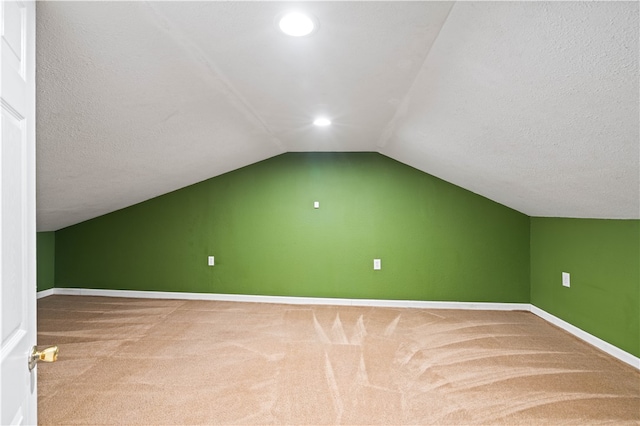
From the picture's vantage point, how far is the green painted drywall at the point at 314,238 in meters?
3.86

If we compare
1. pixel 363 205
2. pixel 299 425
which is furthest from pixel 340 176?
pixel 299 425

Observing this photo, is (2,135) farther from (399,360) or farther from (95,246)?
(95,246)

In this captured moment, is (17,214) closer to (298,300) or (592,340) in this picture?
(298,300)

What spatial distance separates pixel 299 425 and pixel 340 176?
2786 millimetres

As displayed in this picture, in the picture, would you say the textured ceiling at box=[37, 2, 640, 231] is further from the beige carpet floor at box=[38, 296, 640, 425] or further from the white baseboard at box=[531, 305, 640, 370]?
the beige carpet floor at box=[38, 296, 640, 425]

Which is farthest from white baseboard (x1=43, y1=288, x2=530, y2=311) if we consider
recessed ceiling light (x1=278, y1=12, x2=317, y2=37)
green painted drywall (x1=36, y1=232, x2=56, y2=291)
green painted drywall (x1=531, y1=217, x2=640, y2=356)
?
recessed ceiling light (x1=278, y1=12, x2=317, y2=37)

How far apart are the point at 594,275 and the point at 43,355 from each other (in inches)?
142

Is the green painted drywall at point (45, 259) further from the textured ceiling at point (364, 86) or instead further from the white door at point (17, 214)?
the white door at point (17, 214)

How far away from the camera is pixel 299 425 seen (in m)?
1.76

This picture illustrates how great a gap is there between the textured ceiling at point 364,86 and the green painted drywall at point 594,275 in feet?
0.73

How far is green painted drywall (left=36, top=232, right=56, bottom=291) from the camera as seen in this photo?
411 cm

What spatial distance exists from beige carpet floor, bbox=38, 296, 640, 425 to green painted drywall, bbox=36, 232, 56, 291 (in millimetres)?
873

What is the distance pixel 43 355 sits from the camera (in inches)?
31.4

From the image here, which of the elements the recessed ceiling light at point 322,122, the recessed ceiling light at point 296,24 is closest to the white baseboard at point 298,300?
the recessed ceiling light at point 322,122
